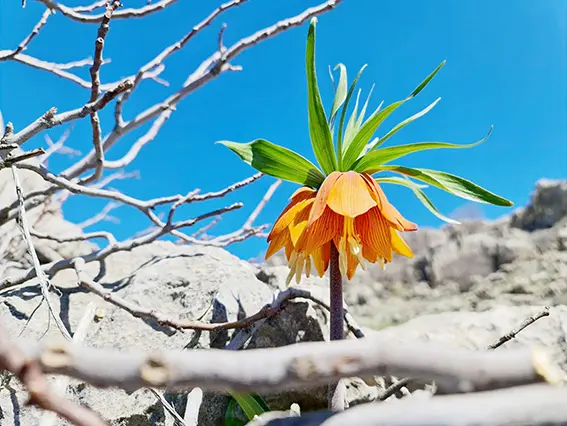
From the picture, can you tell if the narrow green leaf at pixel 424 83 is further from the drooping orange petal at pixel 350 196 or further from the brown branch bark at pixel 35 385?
the brown branch bark at pixel 35 385

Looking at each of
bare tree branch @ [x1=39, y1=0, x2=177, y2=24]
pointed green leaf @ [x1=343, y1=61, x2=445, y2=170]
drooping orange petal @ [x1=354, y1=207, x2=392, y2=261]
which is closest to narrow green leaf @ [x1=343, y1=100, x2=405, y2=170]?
pointed green leaf @ [x1=343, y1=61, x2=445, y2=170]

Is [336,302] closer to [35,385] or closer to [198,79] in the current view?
[35,385]

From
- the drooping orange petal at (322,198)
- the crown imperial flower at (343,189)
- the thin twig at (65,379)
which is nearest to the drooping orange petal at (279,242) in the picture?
the crown imperial flower at (343,189)

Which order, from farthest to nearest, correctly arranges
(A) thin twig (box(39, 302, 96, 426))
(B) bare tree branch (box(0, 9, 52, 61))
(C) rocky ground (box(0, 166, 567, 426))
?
(B) bare tree branch (box(0, 9, 52, 61))
(C) rocky ground (box(0, 166, 567, 426))
(A) thin twig (box(39, 302, 96, 426))

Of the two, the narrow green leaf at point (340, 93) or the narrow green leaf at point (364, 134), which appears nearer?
the narrow green leaf at point (364, 134)

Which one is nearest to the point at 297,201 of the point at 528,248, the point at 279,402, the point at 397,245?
the point at 397,245

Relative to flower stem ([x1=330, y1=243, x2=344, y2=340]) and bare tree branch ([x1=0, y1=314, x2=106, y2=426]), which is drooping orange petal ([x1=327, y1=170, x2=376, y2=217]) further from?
bare tree branch ([x1=0, y1=314, x2=106, y2=426])

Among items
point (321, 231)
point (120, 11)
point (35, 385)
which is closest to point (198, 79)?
point (120, 11)
